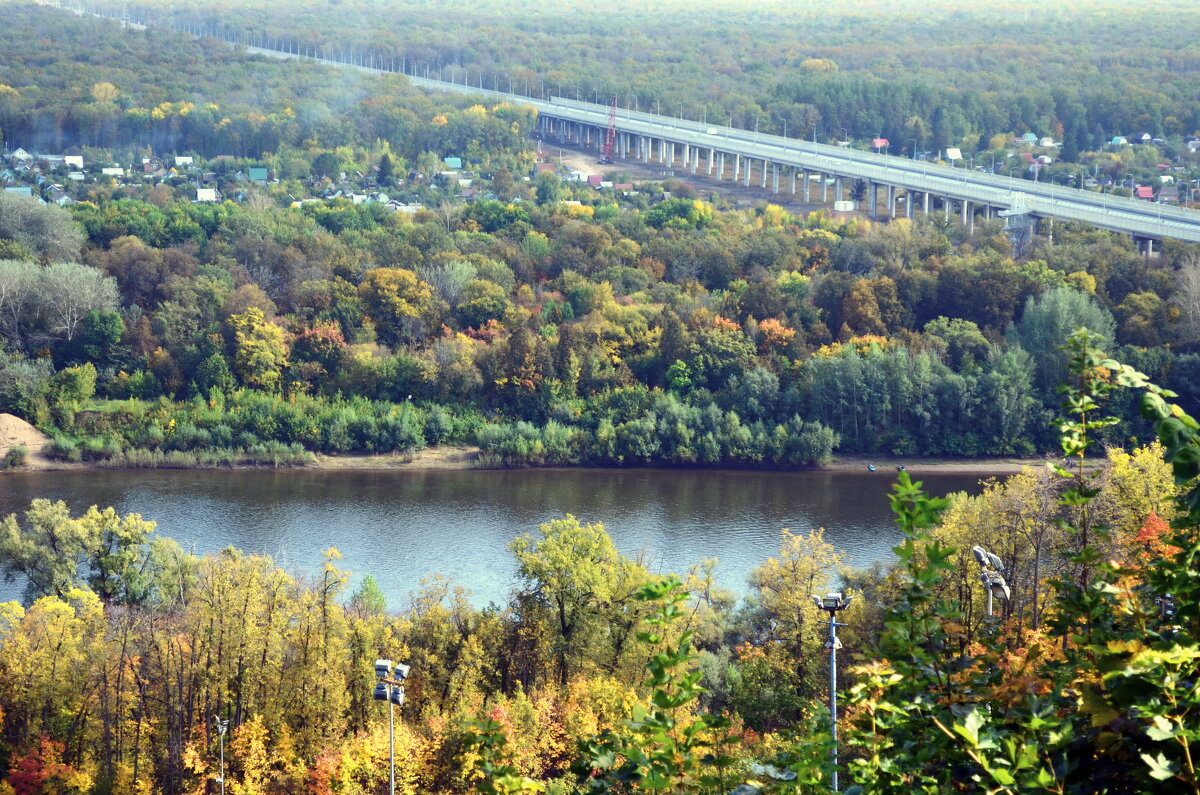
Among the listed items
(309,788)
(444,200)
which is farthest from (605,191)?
(309,788)

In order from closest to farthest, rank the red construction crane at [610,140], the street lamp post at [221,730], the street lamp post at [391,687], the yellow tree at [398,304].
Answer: the street lamp post at [391,687] → the street lamp post at [221,730] → the yellow tree at [398,304] → the red construction crane at [610,140]

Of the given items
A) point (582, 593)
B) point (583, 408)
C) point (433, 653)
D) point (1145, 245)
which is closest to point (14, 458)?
point (583, 408)

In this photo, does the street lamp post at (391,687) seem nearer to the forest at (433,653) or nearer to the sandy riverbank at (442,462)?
the forest at (433,653)

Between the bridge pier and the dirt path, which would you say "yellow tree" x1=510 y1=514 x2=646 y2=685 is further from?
the bridge pier

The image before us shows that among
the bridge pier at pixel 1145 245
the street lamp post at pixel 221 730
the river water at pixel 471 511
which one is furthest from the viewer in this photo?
the bridge pier at pixel 1145 245

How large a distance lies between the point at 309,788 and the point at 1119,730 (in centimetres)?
678

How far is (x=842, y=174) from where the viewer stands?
3145cm

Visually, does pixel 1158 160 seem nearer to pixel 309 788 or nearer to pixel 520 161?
pixel 520 161

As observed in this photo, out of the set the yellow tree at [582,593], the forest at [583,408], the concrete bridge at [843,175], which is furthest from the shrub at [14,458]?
the concrete bridge at [843,175]

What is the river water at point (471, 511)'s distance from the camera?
47.8 ft

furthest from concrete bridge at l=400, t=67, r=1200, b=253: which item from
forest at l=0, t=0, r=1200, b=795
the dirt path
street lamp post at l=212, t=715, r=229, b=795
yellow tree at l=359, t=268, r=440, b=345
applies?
street lamp post at l=212, t=715, r=229, b=795

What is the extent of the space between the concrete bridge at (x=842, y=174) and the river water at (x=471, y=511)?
8728mm

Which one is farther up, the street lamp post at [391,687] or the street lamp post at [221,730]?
the street lamp post at [391,687]

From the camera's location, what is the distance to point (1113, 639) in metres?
3.18
